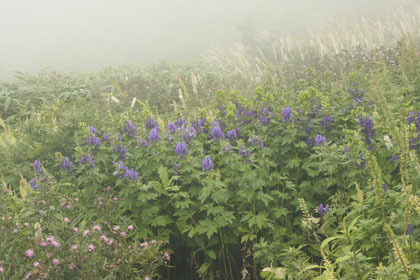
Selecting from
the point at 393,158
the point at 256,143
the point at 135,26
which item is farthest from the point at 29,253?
the point at 135,26

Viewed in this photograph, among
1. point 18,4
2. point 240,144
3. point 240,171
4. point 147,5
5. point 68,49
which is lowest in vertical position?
point 240,171

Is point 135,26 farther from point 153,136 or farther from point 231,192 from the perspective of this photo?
point 231,192

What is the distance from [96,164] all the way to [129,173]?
0.58 m

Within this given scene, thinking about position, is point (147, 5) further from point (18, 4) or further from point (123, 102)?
point (123, 102)

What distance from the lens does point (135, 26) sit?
30.3 meters

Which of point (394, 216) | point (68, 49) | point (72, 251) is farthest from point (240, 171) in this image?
point (68, 49)

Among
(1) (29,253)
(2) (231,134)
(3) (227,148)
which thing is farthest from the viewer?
(2) (231,134)

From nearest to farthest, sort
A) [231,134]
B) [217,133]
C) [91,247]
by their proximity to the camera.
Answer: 1. [91,247]
2. [217,133]
3. [231,134]

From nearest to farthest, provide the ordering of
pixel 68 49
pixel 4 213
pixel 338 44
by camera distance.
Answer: pixel 4 213, pixel 338 44, pixel 68 49

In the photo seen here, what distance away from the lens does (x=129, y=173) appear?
3227 millimetres

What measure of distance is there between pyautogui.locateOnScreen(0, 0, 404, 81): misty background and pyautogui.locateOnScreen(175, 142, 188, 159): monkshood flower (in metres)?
13.9

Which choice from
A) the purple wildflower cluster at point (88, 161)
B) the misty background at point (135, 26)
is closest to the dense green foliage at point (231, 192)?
the purple wildflower cluster at point (88, 161)

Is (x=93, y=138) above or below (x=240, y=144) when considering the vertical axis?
above

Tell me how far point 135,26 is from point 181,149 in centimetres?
2899
